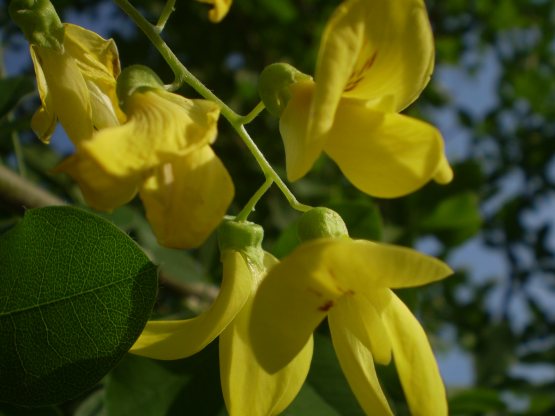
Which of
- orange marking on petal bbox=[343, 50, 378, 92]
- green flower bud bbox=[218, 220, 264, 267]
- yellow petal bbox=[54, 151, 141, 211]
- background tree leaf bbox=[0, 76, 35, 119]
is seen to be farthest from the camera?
background tree leaf bbox=[0, 76, 35, 119]

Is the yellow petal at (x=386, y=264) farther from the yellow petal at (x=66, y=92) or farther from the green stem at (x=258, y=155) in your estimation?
the yellow petal at (x=66, y=92)

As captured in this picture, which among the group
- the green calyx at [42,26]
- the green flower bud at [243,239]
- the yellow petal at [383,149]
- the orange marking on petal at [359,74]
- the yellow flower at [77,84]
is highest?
the orange marking on petal at [359,74]

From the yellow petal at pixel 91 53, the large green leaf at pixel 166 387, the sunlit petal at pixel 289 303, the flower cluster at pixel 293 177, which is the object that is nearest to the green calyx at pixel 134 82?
the flower cluster at pixel 293 177

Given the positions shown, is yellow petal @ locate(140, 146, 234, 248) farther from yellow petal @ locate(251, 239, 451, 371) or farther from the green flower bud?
the green flower bud

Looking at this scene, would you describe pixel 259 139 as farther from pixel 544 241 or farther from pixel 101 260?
pixel 101 260

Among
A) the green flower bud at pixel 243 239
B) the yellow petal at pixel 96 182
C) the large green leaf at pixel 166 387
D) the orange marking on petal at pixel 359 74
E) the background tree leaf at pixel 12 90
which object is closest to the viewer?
the yellow petal at pixel 96 182

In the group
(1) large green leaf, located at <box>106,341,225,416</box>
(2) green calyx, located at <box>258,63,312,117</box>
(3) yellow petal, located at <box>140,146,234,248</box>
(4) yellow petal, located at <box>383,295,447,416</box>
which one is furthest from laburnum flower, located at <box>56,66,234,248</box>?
(1) large green leaf, located at <box>106,341,225,416</box>

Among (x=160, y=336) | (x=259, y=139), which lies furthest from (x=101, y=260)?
(x=259, y=139)
